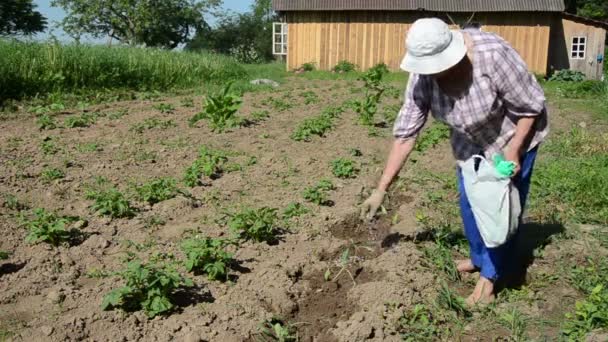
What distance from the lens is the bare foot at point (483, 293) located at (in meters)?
3.68

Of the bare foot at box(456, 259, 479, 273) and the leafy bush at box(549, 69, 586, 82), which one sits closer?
the bare foot at box(456, 259, 479, 273)

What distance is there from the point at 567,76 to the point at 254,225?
20.0 m

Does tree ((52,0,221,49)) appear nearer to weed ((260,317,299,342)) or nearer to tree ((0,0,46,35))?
tree ((0,0,46,35))

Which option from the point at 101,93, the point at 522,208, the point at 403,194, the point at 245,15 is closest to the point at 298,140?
the point at 403,194

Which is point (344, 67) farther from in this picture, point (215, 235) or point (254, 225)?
point (254, 225)

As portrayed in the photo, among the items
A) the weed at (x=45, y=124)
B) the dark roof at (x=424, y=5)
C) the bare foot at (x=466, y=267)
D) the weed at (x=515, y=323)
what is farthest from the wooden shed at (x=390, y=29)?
the weed at (x=515, y=323)

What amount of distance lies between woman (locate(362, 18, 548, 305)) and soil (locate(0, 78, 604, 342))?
1.95 feet

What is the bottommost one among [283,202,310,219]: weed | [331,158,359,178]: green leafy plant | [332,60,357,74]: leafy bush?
[283,202,310,219]: weed

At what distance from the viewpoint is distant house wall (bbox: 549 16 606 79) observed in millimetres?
22594

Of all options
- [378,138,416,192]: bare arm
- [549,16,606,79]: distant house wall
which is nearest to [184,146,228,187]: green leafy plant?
[378,138,416,192]: bare arm

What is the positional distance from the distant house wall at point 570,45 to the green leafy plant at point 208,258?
21196mm

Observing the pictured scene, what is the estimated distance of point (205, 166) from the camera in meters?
5.95

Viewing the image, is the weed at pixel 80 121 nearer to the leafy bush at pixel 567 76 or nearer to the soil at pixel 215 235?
the soil at pixel 215 235

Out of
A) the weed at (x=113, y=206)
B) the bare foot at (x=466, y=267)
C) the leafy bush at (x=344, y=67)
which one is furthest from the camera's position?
the leafy bush at (x=344, y=67)
